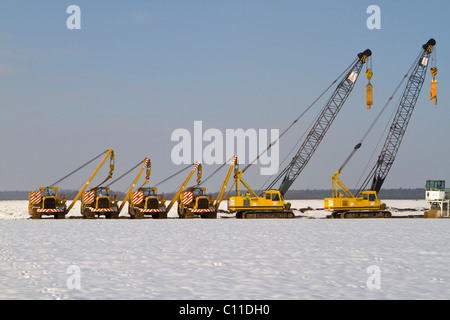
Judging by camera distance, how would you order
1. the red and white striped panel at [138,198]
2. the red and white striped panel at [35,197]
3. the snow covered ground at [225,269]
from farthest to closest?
the red and white striped panel at [138,198], the red and white striped panel at [35,197], the snow covered ground at [225,269]

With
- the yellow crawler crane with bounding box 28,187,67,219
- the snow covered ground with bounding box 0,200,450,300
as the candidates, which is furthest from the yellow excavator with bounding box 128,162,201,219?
the snow covered ground with bounding box 0,200,450,300

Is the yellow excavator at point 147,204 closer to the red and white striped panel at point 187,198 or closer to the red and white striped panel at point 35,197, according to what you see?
the red and white striped panel at point 187,198

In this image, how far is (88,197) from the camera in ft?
171

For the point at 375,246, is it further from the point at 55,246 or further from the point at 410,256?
the point at 55,246

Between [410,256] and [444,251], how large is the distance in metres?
2.92

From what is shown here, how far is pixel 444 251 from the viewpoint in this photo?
22.2 metres

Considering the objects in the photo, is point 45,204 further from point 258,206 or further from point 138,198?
point 258,206

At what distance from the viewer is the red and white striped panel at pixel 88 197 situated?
52.1 m

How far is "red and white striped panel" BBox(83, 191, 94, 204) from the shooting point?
5212 centimetres

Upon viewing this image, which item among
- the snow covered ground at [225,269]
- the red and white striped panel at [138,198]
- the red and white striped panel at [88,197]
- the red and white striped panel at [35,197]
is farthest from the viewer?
the red and white striped panel at [138,198]

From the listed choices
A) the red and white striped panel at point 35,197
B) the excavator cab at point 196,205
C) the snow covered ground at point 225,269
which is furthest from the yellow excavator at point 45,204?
the snow covered ground at point 225,269

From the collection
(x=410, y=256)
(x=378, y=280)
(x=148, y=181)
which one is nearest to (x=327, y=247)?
(x=410, y=256)

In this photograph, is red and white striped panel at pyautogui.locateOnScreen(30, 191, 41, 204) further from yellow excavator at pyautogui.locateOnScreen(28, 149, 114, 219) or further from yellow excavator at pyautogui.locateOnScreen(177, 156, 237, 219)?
yellow excavator at pyautogui.locateOnScreen(177, 156, 237, 219)
